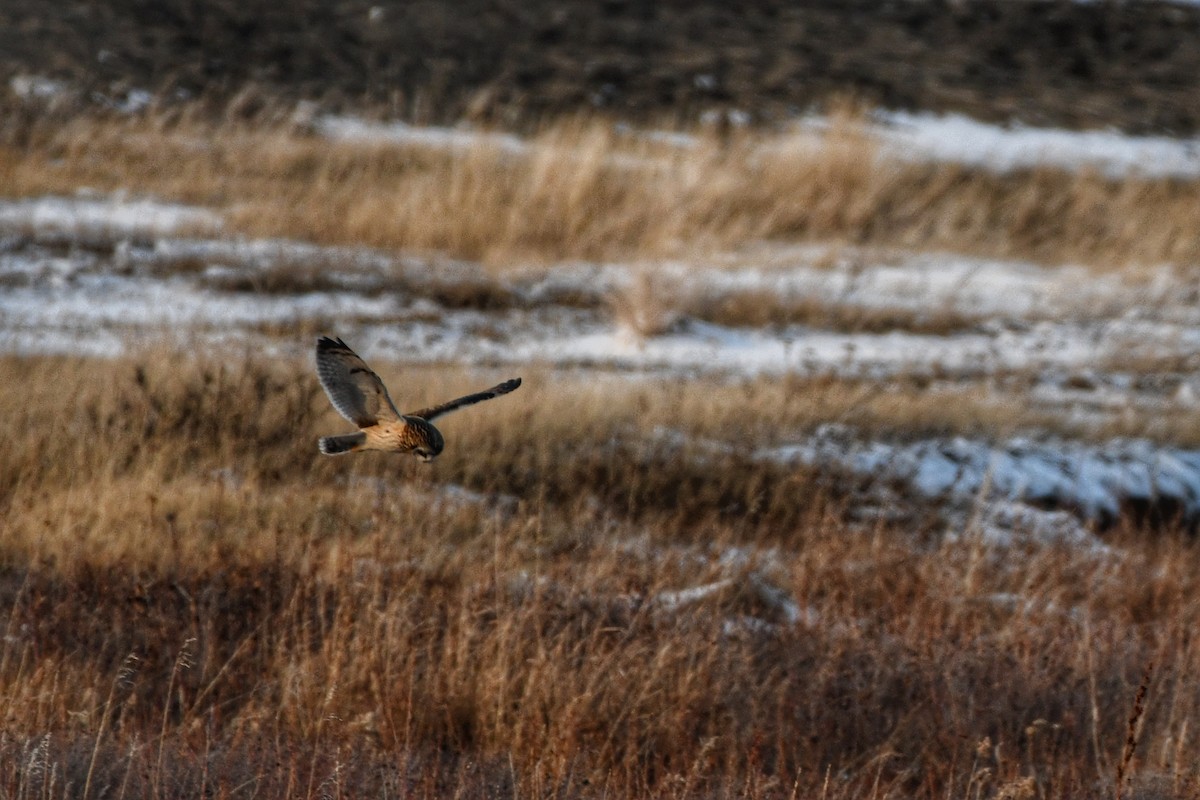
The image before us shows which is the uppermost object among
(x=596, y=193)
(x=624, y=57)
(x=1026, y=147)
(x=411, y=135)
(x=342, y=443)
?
(x=342, y=443)

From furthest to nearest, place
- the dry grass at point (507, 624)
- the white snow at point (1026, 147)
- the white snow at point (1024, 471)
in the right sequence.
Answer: the white snow at point (1026, 147) < the white snow at point (1024, 471) < the dry grass at point (507, 624)

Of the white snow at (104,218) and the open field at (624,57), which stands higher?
the open field at (624,57)

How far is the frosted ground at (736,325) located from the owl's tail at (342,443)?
15.8 feet

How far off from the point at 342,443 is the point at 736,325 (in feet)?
26.8

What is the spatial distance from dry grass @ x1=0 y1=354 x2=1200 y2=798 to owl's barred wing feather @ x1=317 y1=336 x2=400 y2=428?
5.02 ft

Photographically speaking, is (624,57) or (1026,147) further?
(624,57)

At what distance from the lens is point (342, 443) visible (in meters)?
1.98

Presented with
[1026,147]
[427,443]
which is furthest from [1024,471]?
[1026,147]

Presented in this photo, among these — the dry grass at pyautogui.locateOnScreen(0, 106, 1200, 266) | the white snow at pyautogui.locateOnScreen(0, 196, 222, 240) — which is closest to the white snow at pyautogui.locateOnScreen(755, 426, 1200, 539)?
the dry grass at pyautogui.locateOnScreen(0, 106, 1200, 266)

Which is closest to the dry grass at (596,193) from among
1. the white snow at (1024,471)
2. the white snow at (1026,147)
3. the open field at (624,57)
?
the white snow at (1026,147)

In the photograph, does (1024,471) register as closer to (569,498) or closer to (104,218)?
(569,498)

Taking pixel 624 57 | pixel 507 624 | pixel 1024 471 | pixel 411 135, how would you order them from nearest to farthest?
pixel 507 624, pixel 1024 471, pixel 411 135, pixel 624 57

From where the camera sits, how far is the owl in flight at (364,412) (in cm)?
197

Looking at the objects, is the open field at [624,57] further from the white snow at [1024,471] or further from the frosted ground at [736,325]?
the white snow at [1024,471]
